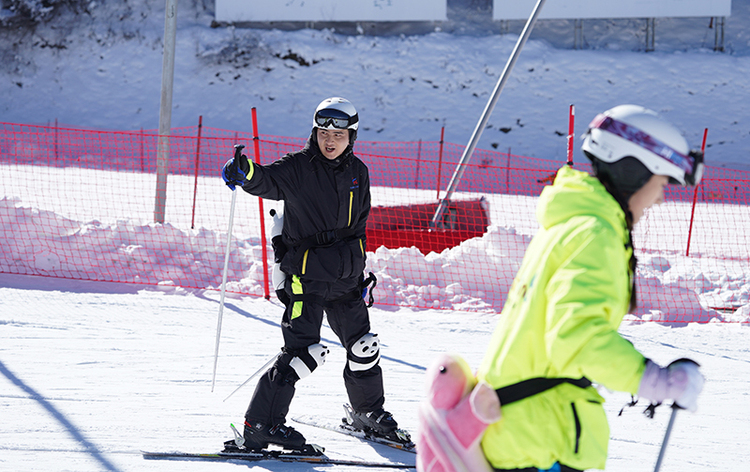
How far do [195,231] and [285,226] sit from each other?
531cm

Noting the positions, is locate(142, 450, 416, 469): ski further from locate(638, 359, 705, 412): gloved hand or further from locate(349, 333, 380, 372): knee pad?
locate(638, 359, 705, 412): gloved hand

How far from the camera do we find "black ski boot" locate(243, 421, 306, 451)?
11.6ft

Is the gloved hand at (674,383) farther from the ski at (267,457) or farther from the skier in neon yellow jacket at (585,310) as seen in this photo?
the ski at (267,457)

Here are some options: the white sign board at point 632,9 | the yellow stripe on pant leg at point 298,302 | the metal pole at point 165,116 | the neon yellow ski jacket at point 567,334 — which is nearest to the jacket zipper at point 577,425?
the neon yellow ski jacket at point 567,334

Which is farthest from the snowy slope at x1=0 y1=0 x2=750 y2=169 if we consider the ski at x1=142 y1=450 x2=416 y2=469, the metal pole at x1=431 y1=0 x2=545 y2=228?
the ski at x1=142 y1=450 x2=416 y2=469

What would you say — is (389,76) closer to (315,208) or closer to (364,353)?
(315,208)

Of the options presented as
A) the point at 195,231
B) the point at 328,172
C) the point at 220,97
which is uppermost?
the point at 220,97

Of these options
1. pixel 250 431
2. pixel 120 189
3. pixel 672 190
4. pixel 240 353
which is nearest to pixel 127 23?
pixel 120 189

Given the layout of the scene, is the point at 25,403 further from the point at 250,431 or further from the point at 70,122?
the point at 70,122

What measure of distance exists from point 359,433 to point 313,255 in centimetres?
120

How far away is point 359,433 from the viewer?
3986mm

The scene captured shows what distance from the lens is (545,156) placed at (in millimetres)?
22219

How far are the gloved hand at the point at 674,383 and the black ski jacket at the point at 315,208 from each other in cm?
206

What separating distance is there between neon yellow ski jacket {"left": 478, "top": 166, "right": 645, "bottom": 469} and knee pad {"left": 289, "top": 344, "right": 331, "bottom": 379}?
5.75 ft
